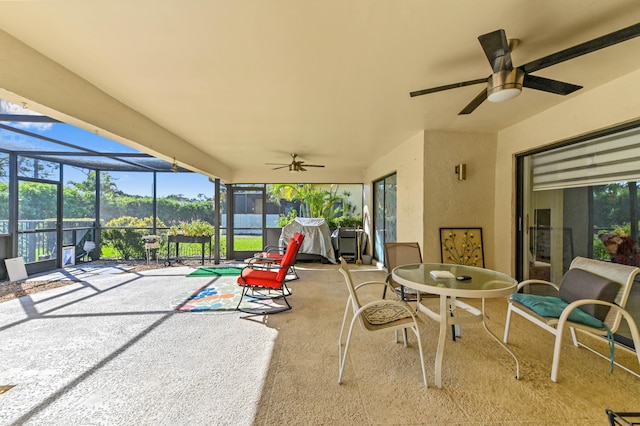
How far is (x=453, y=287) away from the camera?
212 centimetres

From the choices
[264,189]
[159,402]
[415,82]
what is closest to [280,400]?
[159,402]

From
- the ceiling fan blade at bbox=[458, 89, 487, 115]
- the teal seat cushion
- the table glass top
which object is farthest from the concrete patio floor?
the ceiling fan blade at bbox=[458, 89, 487, 115]

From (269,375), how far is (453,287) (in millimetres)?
1669

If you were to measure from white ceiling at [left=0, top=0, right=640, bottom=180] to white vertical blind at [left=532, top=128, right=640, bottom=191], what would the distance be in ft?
2.06

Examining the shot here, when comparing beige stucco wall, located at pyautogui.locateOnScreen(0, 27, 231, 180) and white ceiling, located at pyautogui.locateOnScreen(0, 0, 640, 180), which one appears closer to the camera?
white ceiling, located at pyautogui.locateOnScreen(0, 0, 640, 180)

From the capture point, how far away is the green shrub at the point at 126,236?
7.22m

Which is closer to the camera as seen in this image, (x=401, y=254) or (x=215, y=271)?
(x=401, y=254)

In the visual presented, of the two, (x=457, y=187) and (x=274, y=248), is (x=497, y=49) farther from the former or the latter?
(x=274, y=248)

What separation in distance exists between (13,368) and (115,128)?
98.2 inches

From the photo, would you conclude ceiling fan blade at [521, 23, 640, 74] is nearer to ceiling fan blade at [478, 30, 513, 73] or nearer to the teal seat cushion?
ceiling fan blade at [478, 30, 513, 73]

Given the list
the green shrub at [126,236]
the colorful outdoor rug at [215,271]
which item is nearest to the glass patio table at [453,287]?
the colorful outdoor rug at [215,271]

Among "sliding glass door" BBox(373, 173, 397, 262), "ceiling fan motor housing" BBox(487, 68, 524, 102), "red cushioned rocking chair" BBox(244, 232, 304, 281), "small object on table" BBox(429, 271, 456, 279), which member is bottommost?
"red cushioned rocking chair" BBox(244, 232, 304, 281)

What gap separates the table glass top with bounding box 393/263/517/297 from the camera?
2.04 meters

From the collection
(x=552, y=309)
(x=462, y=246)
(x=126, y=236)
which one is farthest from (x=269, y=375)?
(x=126, y=236)
